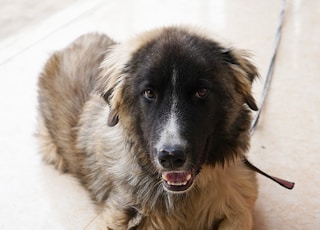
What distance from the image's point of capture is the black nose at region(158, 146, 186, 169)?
5.56 ft

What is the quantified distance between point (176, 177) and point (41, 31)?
2574 millimetres

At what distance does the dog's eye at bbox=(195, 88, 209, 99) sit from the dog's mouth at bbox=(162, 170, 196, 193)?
0.88 feet

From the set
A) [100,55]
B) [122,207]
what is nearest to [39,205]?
[122,207]

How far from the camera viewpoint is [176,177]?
188 centimetres

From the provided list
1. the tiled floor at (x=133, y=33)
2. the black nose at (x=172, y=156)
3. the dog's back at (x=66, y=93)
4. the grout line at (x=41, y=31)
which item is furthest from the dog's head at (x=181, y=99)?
the grout line at (x=41, y=31)

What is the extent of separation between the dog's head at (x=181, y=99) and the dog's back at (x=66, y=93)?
18.6 inches

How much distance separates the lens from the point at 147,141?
6.24 feet

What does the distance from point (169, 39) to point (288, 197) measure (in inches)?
37.5

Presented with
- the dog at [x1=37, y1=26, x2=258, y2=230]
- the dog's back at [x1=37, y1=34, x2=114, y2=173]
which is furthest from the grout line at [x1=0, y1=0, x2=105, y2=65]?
the dog at [x1=37, y1=26, x2=258, y2=230]

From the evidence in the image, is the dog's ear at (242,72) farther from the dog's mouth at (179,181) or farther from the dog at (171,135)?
the dog's mouth at (179,181)

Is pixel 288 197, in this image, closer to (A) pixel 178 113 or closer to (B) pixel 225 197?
(B) pixel 225 197

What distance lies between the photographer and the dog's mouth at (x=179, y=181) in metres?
1.86

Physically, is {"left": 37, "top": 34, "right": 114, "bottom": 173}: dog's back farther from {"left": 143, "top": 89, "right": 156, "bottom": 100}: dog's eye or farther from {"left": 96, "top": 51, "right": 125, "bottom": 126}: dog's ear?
{"left": 143, "top": 89, "right": 156, "bottom": 100}: dog's eye

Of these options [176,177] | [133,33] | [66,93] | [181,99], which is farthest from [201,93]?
[133,33]
